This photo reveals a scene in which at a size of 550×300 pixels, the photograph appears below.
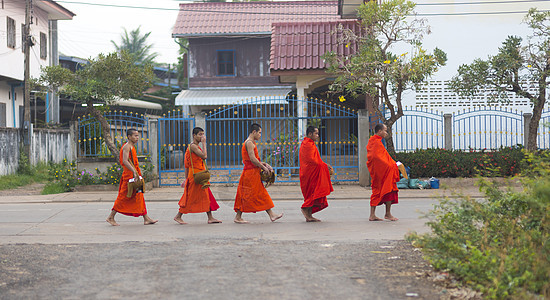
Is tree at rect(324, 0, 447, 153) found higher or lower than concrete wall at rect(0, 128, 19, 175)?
higher

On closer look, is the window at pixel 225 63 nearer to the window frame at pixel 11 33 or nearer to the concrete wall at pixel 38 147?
the concrete wall at pixel 38 147

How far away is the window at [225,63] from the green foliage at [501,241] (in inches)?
929

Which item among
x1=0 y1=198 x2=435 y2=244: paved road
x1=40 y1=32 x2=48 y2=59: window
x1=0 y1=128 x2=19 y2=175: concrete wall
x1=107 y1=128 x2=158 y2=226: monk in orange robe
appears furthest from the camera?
x1=40 y1=32 x2=48 y2=59: window

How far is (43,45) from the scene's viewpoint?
28.0 m

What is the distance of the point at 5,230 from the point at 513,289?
7958mm

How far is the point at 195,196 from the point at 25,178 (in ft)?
39.1

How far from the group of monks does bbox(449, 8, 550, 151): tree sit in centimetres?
767

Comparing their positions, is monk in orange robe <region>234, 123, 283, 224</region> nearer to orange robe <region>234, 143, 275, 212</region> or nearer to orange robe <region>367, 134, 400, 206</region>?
orange robe <region>234, 143, 275, 212</region>

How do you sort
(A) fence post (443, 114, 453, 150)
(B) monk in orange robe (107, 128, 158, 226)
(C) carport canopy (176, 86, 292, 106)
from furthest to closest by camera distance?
(C) carport canopy (176, 86, 292, 106), (A) fence post (443, 114, 453, 150), (B) monk in orange robe (107, 128, 158, 226)

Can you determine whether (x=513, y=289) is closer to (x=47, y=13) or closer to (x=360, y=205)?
(x=360, y=205)

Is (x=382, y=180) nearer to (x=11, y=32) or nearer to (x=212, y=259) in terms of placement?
(x=212, y=259)

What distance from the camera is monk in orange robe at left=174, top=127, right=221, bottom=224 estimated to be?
1026 cm

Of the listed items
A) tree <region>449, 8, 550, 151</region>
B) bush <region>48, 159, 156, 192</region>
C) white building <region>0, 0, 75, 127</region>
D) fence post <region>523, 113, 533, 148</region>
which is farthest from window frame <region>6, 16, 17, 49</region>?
fence post <region>523, 113, 533, 148</region>

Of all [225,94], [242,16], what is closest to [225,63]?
[242,16]
